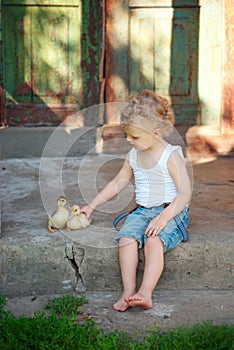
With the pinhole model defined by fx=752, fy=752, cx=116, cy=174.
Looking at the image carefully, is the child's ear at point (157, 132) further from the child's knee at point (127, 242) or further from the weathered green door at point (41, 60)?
the weathered green door at point (41, 60)

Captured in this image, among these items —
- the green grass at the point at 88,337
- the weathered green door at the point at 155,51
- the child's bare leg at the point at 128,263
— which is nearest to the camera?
the green grass at the point at 88,337

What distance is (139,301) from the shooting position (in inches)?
141

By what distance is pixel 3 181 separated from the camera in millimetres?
5305

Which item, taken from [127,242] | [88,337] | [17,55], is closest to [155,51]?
[17,55]

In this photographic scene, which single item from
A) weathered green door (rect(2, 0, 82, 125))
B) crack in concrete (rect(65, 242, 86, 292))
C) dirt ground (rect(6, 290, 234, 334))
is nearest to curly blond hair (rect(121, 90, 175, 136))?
crack in concrete (rect(65, 242, 86, 292))

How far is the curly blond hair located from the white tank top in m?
0.15

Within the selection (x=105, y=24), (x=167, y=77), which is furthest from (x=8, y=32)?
(x=167, y=77)

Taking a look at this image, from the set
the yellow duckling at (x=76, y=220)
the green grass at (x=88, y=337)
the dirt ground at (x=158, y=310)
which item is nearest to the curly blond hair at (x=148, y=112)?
the yellow duckling at (x=76, y=220)

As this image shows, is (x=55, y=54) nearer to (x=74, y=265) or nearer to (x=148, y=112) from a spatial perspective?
(x=148, y=112)

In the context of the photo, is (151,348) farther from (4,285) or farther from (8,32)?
(8,32)

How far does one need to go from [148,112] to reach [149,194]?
0.46m

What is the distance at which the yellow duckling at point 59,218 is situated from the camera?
4047 millimetres

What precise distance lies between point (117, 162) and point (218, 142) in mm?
952

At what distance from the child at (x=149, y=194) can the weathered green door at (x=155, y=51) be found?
2522 millimetres
